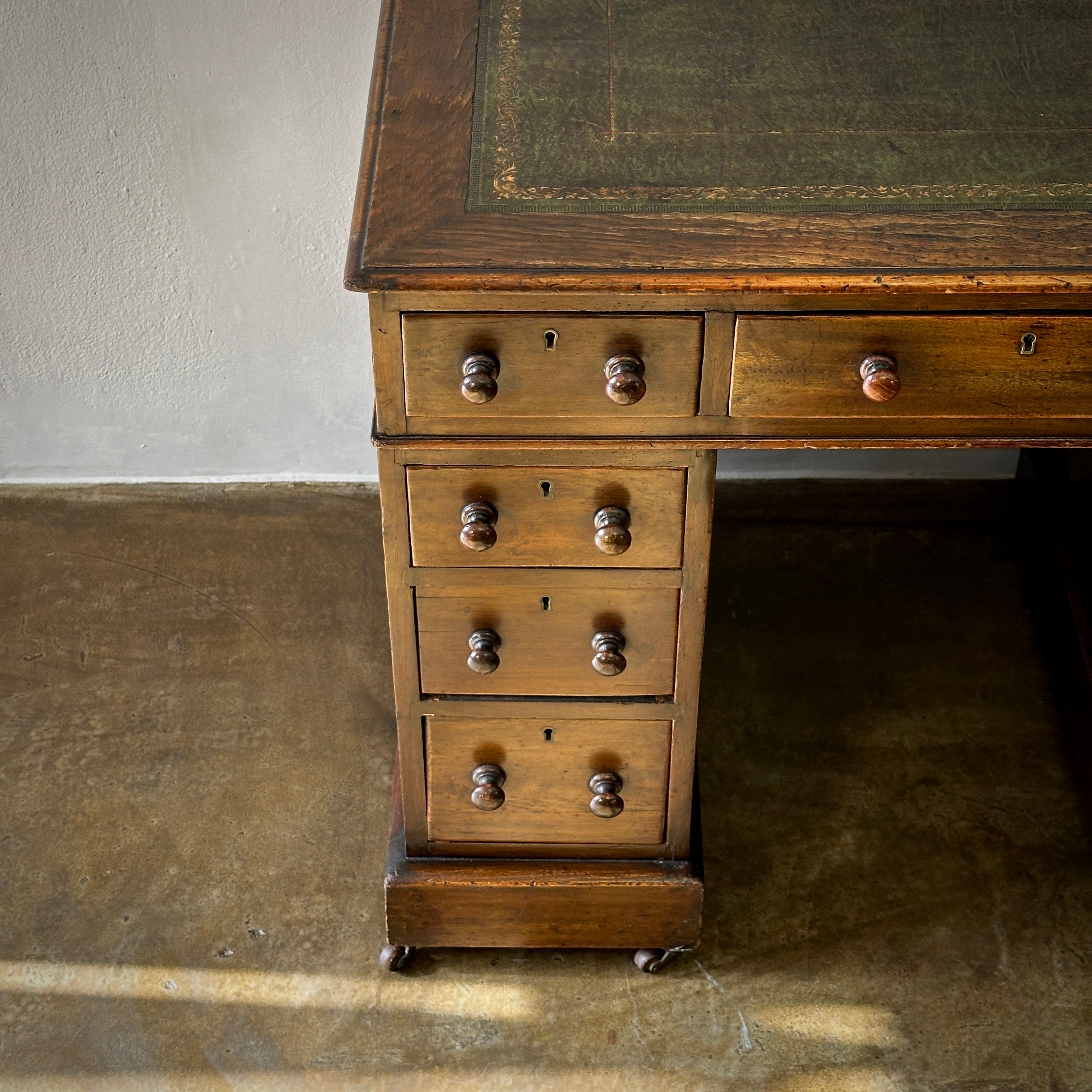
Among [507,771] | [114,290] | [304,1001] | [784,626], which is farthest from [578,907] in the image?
[114,290]

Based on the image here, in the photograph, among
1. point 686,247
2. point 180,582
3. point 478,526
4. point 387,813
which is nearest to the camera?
point 686,247

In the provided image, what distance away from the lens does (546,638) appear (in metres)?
1.80

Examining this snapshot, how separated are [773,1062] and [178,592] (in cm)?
135

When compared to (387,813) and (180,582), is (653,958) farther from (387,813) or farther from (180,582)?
(180,582)

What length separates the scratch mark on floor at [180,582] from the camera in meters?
2.63

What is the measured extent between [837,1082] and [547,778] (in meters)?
0.58

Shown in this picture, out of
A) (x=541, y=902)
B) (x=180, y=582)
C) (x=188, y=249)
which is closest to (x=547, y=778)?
(x=541, y=902)

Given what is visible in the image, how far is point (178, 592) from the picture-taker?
2.68 meters

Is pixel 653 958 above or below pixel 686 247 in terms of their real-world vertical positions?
below

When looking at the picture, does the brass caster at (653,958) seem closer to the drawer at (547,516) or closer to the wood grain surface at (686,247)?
the drawer at (547,516)

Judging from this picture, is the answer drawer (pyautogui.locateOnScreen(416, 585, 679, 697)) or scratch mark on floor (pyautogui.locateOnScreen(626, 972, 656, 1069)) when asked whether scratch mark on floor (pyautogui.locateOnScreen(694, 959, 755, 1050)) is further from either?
drawer (pyautogui.locateOnScreen(416, 585, 679, 697))

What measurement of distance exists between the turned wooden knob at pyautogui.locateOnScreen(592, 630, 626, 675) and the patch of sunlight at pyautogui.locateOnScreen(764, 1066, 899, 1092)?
0.65 metres

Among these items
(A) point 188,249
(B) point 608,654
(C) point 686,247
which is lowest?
(B) point 608,654

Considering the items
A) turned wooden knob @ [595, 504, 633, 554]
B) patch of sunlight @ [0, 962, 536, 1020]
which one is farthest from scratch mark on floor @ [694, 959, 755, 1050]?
turned wooden knob @ [595, 504, 633, 554]
